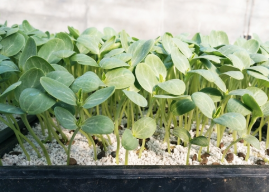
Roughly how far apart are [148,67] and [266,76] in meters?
0.30

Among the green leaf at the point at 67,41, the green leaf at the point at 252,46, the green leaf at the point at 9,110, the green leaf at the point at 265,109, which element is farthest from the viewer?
the green leaf at the point at 252,46

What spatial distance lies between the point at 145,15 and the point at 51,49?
3.40 metres

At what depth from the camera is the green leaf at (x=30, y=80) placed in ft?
1.69

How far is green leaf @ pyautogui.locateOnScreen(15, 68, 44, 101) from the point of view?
1.69 ft

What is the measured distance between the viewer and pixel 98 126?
1.58ft

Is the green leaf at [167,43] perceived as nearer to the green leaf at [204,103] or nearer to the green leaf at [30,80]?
the green leaf at [204,103]

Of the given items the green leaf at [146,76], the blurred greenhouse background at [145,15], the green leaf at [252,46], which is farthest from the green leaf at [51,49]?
the blurred greenhouse background at [145,15]

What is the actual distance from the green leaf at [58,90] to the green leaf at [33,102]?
3 centimetres

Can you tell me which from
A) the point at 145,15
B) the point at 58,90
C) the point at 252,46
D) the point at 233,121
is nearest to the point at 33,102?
the point at 58,90

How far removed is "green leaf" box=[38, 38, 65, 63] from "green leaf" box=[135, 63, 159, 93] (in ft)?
0.73

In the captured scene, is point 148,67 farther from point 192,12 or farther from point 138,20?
point 192,12

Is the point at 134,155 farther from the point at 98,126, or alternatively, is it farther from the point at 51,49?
the point at 51,49

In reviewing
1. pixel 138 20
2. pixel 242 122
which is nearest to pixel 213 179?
pixel 242 122

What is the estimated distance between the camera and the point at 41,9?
3609 millimetres
